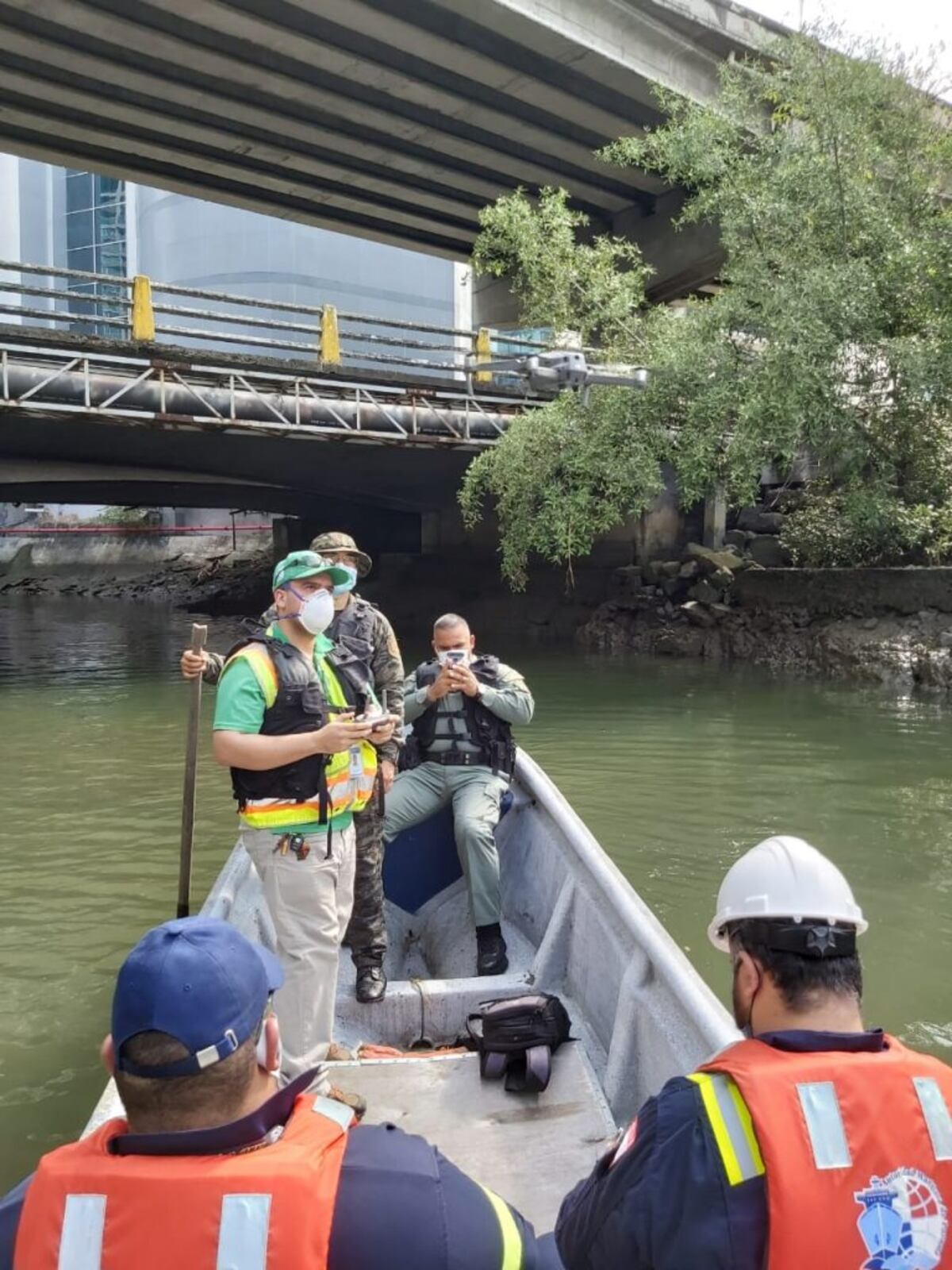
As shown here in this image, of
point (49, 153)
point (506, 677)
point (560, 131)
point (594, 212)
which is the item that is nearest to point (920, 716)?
point (506, 677)

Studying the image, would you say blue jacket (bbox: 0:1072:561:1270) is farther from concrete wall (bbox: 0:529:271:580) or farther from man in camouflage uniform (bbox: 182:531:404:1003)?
concrete wall (bbox: 0:529:271:580)

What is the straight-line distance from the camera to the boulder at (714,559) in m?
19.0

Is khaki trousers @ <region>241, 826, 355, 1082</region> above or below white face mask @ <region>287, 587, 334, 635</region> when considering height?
below

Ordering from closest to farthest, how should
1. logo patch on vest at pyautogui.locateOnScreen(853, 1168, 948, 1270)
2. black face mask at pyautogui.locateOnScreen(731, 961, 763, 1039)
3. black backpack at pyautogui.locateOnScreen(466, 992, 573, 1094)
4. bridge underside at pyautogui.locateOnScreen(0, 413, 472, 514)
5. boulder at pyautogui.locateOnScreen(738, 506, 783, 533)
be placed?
logo patch on vest at pyautogui.locateOnScreen(853, 1168, 948, 1270)
black face mask at pyautogui.locateOnScreen(731, 961, 763, 1039)
black backpack at pyautogui.locateOnScreen(466, 992, 573, 1094)
bridge underside at pyautogui.locateOnScreen(0, 413, 472, 514)
boulder at pyautogui.locateOnScreen(738, 506, 783, 533)

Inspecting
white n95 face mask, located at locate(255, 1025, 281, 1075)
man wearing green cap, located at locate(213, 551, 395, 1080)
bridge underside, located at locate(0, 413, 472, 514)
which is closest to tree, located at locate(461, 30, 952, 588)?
bridge underside, located at locate(0, 413, 472, 514)

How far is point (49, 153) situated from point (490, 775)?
20616mm

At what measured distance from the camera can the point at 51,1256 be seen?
130 cm

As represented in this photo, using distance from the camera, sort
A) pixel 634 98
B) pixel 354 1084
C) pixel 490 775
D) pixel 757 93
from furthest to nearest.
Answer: pixel 634 98
pixel 757 93
pixel 490 775
pixel 354 1084

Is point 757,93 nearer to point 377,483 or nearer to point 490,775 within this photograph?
point 377,483

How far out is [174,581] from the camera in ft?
131

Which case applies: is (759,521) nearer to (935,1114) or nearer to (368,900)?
(368,900)

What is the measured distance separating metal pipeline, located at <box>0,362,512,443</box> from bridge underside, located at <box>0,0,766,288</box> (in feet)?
19.1

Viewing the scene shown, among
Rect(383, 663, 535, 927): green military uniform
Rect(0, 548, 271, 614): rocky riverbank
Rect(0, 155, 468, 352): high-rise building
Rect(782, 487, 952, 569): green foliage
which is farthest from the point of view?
Rect(0, 155, 468, 352): high-rise building

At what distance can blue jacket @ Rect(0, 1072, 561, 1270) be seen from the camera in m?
1.30
